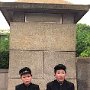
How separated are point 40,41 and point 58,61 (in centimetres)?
59

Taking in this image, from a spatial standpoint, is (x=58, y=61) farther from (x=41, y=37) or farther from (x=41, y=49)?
(x=41, y=37)

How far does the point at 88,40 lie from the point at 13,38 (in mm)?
3050

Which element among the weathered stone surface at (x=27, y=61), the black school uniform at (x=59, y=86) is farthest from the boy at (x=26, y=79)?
the weathered stone surface at (x=27, y=61)

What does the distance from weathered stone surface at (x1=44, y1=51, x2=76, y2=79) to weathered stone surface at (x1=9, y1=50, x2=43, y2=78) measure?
131 mm

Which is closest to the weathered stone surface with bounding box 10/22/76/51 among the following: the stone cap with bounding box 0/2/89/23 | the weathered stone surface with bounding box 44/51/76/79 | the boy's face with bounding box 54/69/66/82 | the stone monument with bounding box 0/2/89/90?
the stone monument with bounding box 0/2/89/90

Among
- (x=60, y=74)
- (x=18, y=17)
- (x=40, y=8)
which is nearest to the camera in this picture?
(x=60, y=74)

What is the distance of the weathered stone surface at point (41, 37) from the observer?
7387mm

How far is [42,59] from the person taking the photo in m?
7.36

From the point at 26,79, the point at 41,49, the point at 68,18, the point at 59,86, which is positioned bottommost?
the point at 59,86

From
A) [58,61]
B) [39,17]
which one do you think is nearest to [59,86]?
[58,61]

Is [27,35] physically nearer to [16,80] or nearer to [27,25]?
[27,25]

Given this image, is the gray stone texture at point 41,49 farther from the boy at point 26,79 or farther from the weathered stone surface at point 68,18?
the boy at point 26,79

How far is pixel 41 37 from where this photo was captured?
7.41m

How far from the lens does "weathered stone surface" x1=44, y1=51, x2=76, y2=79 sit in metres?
7.37
